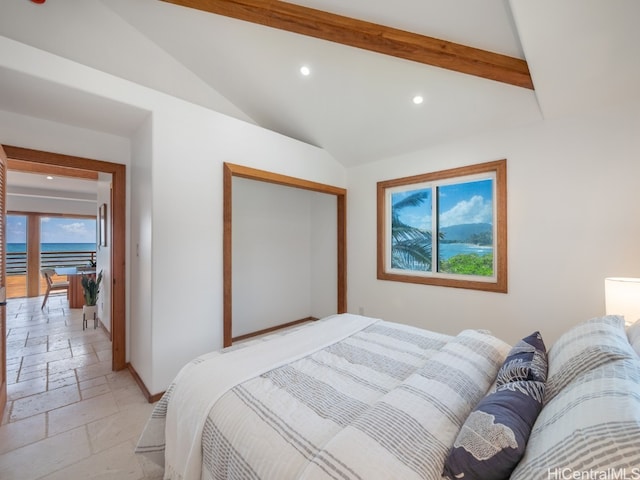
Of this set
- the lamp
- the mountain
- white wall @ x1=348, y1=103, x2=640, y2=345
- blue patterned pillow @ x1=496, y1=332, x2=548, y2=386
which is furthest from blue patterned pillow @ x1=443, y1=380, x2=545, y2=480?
the mountain

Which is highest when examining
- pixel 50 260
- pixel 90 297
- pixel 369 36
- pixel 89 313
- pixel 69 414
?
pixel 369 36

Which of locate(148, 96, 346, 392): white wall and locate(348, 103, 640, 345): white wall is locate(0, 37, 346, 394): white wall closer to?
locate(148, 96, 346, 392): white wall

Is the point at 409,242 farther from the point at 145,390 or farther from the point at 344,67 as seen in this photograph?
the point at 145,390

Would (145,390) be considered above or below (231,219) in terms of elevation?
below

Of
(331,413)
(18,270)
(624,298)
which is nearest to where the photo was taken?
(331,413)

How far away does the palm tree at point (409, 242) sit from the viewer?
3.57 meters

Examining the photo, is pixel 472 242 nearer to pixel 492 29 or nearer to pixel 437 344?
pixel 437 344

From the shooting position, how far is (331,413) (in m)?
1.15

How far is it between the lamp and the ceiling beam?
1644 mm

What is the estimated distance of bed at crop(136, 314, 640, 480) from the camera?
29.9 inches

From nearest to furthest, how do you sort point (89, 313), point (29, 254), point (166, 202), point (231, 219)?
point (166, 202) < point (231, 219) < point (89, 313) < point (29, 254)

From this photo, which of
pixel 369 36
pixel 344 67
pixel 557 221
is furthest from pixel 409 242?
pixel 369 36

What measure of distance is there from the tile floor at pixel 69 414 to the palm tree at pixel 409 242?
3.18 metres

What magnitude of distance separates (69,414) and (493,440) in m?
2.97
